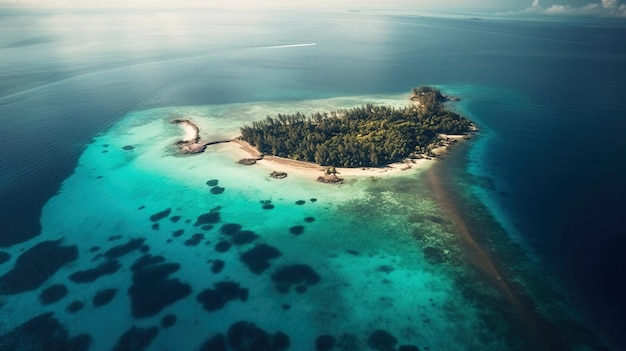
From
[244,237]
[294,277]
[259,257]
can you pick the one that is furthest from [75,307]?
[294,277]

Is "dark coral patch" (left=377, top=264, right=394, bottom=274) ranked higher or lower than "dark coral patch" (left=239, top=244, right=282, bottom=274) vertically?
lower

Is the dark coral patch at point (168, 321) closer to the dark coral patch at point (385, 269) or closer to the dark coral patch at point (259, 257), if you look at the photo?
the dark coral patch at point (259, 257)

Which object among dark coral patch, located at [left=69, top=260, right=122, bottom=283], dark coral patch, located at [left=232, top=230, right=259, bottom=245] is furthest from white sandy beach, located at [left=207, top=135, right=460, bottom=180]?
dark coral patch, located at [left=69, top=260, right=122, bottom=283]

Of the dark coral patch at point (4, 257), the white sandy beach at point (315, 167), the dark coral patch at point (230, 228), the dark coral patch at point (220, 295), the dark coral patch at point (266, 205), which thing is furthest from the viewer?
the white sandy beach at point (315, 167)

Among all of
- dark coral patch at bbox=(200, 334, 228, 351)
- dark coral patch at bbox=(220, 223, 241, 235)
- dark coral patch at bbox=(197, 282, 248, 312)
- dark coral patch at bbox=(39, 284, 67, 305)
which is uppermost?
dark coral patch at bbox=(220, 223, 241, 235)

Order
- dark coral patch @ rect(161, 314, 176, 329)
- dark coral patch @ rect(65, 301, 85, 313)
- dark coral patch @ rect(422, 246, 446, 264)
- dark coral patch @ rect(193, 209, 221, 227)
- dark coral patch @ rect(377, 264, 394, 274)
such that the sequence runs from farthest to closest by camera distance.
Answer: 1. dark coral patch @ rect(193, 209, 221, 227)
2. dark coral patch @ rect(422, 246, 446, 264)
3. dark coral patch @ rect(377, 264, 394, 274)
4. dark coral patch @ rect(65, 301, 85, 313)
5. dark coral patch @ rect(161, 314, 176, 329)

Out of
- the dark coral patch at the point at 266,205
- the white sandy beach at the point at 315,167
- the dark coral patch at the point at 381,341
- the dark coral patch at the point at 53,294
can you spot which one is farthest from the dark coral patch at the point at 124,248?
the dark coral patch at the point at 381,341

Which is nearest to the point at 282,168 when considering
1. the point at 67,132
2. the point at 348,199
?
the point at 348,199

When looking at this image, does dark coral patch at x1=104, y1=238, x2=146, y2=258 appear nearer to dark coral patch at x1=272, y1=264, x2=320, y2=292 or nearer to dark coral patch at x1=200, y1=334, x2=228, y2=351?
dark coral patch at x1=200, y1=334, x2=228, y2=351
